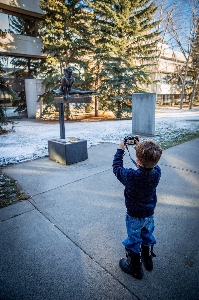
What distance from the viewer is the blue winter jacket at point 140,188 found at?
1.69m

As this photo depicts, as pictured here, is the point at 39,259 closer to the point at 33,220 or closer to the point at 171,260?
the point at 33,220

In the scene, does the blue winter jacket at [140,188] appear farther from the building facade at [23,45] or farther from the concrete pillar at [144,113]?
the building facade at [23,45]

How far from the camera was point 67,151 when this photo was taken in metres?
4.75

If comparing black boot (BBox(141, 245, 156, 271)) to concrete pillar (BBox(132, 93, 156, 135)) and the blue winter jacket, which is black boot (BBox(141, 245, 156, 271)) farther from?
concrete pillar (BBox(132, 93, 156, 135))

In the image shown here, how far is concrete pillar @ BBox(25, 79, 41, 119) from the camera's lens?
54.4 ft

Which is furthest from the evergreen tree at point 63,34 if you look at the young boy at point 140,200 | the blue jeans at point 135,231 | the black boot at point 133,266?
the black boot at point 133,266

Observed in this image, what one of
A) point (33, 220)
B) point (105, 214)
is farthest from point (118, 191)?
point (33, 220)

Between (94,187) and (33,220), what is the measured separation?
1304mm

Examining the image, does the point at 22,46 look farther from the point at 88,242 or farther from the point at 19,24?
the point at 88,242

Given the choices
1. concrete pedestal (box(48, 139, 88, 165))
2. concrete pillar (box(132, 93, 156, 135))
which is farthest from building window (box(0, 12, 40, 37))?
concrete pedestal (box(48, 139, 88, 165))

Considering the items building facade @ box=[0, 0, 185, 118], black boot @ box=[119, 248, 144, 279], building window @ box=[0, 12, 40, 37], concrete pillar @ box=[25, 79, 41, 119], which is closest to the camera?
black boot @ box=[119, 248, 144, 279]

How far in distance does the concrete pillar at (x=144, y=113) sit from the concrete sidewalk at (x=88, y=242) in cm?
432

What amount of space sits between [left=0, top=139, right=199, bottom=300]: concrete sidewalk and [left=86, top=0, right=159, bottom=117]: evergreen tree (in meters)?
11.1

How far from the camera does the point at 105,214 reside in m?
2.77
